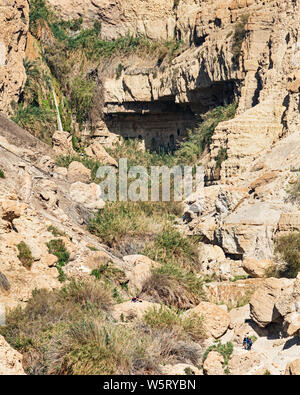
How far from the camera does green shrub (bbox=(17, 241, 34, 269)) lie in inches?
709

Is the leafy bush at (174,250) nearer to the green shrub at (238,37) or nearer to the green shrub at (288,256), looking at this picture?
the green shrub at (288,256)

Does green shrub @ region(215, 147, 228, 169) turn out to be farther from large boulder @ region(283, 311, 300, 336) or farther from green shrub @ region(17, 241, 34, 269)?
large boulder @ region(283, 311, 300, 336)

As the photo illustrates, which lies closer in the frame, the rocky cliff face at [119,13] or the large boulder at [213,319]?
the large boulder at [213,319]

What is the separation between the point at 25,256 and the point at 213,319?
446 centimetres

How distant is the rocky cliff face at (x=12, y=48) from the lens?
3484cm

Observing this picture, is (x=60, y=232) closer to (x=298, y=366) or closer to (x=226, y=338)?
(x=226, y=338)

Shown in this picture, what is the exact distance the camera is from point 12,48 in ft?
117

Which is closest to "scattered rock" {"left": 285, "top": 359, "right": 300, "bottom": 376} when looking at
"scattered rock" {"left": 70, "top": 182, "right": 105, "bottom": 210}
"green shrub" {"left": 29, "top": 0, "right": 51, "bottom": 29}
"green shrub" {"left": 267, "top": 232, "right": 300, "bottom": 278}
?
"green shrub" {"left": 267, "top": 232, "right": 300, "bottom": 278}

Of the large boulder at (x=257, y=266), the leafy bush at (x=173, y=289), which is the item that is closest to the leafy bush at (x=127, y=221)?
the leafy bush at (x=173, y=289)

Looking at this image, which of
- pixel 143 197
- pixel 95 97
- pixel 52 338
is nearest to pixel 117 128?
pixel 95 97

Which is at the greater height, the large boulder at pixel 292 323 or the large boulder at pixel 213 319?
the large boulder at pixel 292 323

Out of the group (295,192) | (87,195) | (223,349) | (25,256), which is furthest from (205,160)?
(223,349)

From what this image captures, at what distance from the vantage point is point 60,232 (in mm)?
20500

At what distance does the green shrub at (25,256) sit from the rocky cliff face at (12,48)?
654 inches
